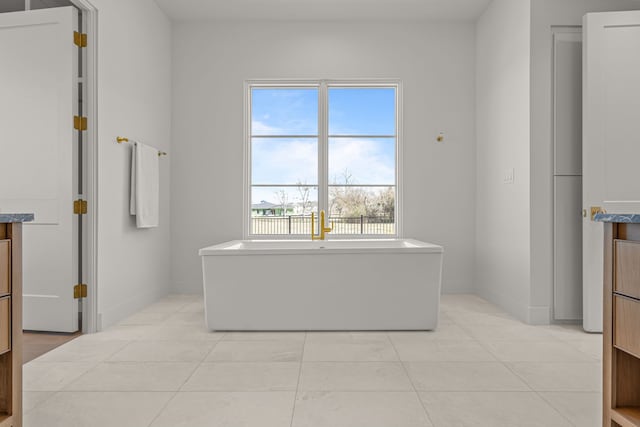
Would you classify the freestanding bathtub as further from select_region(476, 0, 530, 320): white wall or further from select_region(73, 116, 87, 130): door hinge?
select_region(73, 116, 87, 130): door hinge

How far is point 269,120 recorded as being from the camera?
4523 mm

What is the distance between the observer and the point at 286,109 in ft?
14.8

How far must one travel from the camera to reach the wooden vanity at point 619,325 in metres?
1.35

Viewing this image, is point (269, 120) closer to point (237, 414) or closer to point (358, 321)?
point (358, 321)

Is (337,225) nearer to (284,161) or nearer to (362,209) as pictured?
(362,209)

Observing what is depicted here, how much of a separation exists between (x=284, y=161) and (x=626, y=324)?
3.56 meters

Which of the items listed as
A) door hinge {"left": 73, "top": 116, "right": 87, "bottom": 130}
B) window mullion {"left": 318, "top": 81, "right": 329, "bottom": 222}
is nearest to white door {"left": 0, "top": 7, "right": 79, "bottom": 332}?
door hinge {"left": 73, "top": 116, "right": 87, "bottom": 130}

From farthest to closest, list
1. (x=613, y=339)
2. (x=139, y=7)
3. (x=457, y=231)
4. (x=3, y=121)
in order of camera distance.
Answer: (x=457, y=231), (x=139, y=7), (x=3, y=121), (x=613, y=339)

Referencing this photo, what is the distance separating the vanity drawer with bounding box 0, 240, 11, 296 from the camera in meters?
1.37

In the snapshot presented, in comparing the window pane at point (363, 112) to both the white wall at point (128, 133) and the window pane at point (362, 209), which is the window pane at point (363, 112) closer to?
the window pane at point (362, 209)

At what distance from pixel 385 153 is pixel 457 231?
3.62 feet

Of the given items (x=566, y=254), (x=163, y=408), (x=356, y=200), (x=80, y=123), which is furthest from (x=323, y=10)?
(x=163, y=408)

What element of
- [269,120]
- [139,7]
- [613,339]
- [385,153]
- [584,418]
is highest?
[139,7]

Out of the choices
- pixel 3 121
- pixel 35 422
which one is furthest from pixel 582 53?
pixel 3 121
